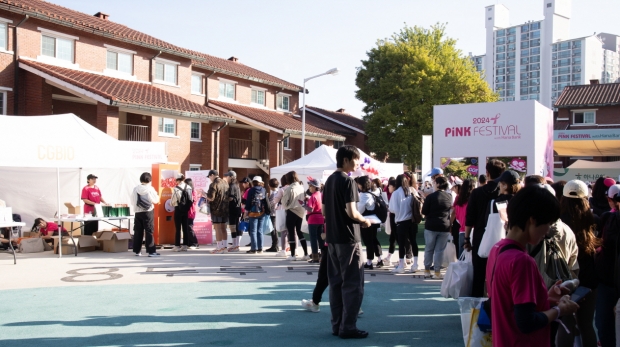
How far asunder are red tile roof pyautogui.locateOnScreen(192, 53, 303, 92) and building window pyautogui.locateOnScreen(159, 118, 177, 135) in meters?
4.18

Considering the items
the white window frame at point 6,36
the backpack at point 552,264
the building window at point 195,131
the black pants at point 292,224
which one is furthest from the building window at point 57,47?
the backpack at point 552,264

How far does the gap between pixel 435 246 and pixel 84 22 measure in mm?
20469

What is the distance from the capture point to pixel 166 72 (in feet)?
94.5

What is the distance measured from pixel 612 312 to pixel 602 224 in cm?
70

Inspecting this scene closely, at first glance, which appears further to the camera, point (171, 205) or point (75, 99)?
point (75, 99)

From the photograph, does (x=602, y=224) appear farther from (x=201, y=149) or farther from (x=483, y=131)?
(x=201, y=149)

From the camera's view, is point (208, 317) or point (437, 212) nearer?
point (208, 317)

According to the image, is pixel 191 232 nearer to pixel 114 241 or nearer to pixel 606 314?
pixel 114 241

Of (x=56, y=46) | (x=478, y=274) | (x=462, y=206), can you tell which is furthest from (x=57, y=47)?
(x=478, y=274)

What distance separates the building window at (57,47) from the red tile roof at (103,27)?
755 mm

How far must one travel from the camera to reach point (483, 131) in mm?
12445

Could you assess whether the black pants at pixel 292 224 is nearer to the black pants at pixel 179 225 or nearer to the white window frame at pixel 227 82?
the black pants at pixel 179 225

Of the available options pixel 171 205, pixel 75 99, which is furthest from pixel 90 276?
pixel 75 99

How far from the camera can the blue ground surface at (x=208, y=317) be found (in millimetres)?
5699
